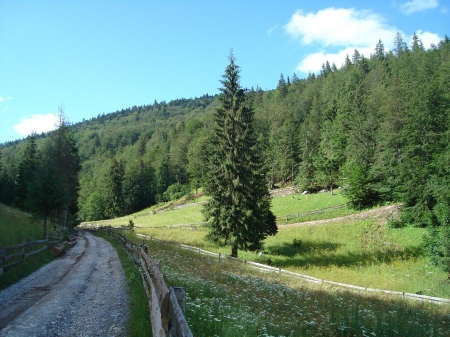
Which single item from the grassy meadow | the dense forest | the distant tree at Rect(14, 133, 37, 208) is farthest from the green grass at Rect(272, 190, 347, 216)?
the distant tree at Rect(14, 133, 37, 208)

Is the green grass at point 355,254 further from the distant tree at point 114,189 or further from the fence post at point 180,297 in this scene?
the distant tree at point 114,189

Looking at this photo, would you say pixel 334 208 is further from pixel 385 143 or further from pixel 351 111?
pixel 351 111

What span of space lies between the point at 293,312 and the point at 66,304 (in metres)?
8.02

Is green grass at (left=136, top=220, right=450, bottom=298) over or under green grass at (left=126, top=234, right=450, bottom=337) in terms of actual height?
under

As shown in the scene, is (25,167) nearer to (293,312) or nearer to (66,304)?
(66,304)

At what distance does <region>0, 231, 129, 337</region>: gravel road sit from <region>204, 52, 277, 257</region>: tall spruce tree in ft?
41.3

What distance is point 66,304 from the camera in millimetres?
9859

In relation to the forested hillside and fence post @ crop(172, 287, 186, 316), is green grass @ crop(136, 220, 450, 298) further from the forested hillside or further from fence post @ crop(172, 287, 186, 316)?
fence post @ crop(172, 287, 186, 316)

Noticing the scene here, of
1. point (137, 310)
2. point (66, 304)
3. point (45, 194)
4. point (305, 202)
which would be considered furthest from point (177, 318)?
point (305, 202)

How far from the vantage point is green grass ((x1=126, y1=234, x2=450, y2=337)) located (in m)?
8.18

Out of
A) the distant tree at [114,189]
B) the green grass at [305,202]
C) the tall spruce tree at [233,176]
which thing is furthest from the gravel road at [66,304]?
the distant tree at [114,189]

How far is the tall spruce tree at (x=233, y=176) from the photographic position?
27.1m

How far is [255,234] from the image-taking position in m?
27.4

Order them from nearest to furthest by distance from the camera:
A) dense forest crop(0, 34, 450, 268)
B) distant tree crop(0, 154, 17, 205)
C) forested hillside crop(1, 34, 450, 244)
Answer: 1. dense forest crop(0, 34, 450, 268)
2. forested hillside crop(1, 34, 450, 244)
3. distant tree crop(0, 154, 17, 205)
